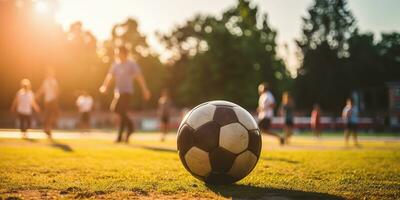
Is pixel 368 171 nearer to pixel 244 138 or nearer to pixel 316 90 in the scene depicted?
pixel 244 138

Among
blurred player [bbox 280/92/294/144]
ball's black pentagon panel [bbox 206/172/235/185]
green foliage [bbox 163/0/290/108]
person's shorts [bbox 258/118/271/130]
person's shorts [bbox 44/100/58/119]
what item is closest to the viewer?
ball's black pentagon panel [bbox 206/172/235/185]

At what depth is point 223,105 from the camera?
541 cm

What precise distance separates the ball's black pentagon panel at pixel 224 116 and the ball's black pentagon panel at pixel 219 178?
591 mm

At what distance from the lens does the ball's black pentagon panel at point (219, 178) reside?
5066 millimetres

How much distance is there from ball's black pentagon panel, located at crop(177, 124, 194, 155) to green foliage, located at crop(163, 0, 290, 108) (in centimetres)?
5107

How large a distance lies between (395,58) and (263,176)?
7073cm

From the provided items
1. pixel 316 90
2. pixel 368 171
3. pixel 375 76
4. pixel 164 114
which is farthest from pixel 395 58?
pixel 368 171

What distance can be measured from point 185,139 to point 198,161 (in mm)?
332

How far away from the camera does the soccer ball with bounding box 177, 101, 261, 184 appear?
196 inches

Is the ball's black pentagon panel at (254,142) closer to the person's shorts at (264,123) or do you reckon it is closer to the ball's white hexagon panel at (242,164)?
the ball's white hexagon panel at (242,164)

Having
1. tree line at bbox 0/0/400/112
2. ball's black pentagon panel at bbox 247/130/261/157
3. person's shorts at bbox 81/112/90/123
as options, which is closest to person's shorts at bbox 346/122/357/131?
person's shorts at bbox 81/112/90/123

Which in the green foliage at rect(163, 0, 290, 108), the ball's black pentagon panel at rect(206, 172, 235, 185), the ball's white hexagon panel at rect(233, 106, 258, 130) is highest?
the green foliage at rect(163, 0, 290, 108)

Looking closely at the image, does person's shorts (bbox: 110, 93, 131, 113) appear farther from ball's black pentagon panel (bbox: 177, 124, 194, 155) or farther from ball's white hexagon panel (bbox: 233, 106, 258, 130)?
ball's white hexagon panel (bbox: 233, 106, 258, 130)

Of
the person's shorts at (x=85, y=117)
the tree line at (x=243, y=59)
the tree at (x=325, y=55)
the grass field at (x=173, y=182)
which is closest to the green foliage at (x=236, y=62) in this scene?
the tree line at (x=243, y=59)
